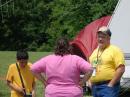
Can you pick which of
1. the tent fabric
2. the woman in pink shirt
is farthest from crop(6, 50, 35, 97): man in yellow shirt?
the tent fabric

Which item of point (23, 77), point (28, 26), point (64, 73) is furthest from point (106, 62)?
point (28, 26)

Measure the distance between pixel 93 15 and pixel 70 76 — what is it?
2510 cm

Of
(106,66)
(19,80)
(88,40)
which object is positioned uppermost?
(88,40)

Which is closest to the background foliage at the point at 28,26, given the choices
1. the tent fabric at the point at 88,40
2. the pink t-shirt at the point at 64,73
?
the tent fabric at the point at 88,40

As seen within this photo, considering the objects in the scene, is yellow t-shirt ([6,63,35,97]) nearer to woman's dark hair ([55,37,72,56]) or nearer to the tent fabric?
woman's dark hair ([55,37,72,56])

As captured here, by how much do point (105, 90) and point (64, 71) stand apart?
4.33 ft

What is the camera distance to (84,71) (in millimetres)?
6406

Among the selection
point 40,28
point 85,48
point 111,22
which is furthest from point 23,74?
point 40,28

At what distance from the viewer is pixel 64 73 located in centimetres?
643

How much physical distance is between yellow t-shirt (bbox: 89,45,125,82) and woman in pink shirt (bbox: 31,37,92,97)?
106 cm

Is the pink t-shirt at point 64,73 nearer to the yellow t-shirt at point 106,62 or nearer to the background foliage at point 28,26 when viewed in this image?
the yellow t-shirt at point 106,62

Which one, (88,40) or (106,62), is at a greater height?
(88,40)

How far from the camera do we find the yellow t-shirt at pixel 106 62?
24.6 feet

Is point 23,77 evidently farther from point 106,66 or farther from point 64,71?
point 64,71
